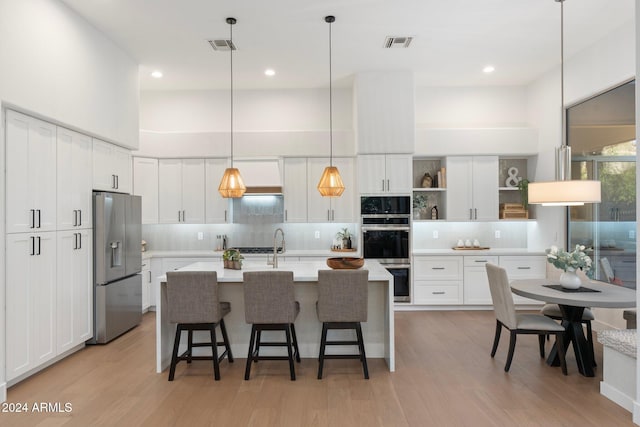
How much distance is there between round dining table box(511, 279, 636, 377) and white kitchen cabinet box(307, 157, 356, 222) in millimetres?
2939

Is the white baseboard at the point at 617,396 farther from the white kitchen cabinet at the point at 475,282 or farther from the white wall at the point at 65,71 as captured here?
the white wall at the point at 65,71

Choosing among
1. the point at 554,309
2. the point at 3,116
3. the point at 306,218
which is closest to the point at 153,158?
the point at 306,218

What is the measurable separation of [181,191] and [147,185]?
50cm

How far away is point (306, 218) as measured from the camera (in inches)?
258

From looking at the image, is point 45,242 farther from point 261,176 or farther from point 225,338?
point 261,176

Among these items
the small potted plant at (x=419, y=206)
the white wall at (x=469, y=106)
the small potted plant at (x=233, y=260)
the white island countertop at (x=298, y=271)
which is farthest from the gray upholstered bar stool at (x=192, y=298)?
the white wall at (x=469, y=106)

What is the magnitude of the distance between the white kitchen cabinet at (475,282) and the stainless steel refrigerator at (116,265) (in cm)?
453

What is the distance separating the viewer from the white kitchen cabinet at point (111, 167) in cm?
475

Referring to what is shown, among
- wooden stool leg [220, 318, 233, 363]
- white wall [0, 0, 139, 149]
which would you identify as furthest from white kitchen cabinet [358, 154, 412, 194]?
white wall [0, 0, 139, 149]

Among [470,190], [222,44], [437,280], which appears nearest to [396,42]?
[222,44]

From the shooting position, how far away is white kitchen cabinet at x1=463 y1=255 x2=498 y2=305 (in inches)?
245

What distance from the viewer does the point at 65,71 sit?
159 inches

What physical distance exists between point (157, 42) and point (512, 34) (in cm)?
410

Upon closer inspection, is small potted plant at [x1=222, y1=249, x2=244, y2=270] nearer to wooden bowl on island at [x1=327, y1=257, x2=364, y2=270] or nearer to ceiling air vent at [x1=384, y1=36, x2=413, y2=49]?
wooden bowl on island at [x1=327, y1=257, x2=364, y2=270]
